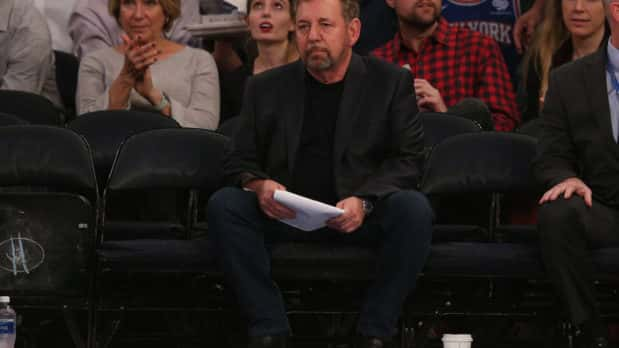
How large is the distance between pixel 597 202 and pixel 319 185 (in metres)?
1.04

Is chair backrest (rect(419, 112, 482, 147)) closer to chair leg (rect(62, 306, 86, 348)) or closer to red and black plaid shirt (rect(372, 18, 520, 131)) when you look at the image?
red and black plaid shirt (rect(372, 18, 520, 131))

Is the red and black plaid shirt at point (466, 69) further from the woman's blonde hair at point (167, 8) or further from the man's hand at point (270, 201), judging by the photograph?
the man's hand at point (270, 201)

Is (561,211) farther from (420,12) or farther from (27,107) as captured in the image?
(27,107)

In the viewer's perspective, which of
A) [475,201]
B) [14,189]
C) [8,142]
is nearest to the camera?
[8,142]

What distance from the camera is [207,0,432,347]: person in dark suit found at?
4.08 metres

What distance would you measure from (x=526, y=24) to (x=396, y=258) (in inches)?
98.4

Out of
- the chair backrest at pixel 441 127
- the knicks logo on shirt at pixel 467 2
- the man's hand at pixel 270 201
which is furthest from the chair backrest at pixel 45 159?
the knicks logo on shirt at pixel 467 2

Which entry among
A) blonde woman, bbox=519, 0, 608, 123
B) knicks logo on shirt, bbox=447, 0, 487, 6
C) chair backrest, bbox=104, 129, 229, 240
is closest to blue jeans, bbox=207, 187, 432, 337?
chair backrest, bbox=104, 129, 229, 240

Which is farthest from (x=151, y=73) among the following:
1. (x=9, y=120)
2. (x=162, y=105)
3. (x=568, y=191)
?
(x=568, y=191)

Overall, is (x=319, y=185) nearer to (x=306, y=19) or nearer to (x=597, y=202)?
(x=306, y=19)

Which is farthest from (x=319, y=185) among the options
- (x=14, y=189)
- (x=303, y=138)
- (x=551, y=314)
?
(x=14, y=189)

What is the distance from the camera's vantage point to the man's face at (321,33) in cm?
443

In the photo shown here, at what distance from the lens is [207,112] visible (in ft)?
18.1

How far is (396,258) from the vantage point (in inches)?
161
